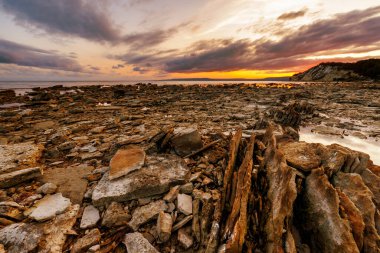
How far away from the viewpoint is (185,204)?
3242 millimetres

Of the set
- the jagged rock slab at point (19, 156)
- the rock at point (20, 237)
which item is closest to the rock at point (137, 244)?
the rock at point (20, 237)

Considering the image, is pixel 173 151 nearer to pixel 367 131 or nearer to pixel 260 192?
pixel 260 192

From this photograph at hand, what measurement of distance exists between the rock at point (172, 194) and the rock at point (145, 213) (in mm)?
106

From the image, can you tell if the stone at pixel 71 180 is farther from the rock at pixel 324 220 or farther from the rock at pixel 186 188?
the rock at pixel 324 220

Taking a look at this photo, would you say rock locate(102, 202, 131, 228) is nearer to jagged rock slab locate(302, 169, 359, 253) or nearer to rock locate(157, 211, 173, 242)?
rock locate(157, 211, 173, 242)

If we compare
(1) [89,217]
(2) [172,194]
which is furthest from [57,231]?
(2) [172,194]

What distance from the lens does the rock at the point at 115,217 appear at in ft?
9.74

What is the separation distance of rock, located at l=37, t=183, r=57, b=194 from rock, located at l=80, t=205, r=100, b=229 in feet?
3.15

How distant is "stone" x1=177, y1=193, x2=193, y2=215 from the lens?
10.2ft

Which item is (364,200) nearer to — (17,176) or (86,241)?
(86,241)

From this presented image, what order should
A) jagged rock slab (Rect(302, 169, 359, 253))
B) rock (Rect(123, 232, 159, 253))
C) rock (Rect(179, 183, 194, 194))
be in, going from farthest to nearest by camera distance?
rock (Rect(179, 183, 194, 194)) → rock (Rect(123, 232, 159, 253)) → jagged rock slab (Rect(302, 169, 359, 253))

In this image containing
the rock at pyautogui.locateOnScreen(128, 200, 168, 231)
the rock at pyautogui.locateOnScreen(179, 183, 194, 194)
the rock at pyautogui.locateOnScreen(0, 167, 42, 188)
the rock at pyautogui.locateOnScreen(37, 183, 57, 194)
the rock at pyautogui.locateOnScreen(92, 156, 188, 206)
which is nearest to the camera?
the rock at pyautogui.locateOnScreen(128, 200, 168, 231)

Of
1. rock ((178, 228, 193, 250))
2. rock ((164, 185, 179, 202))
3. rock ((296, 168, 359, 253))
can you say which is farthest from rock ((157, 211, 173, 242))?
rock ((296, 168, 359, 253))

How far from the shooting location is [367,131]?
710cm
